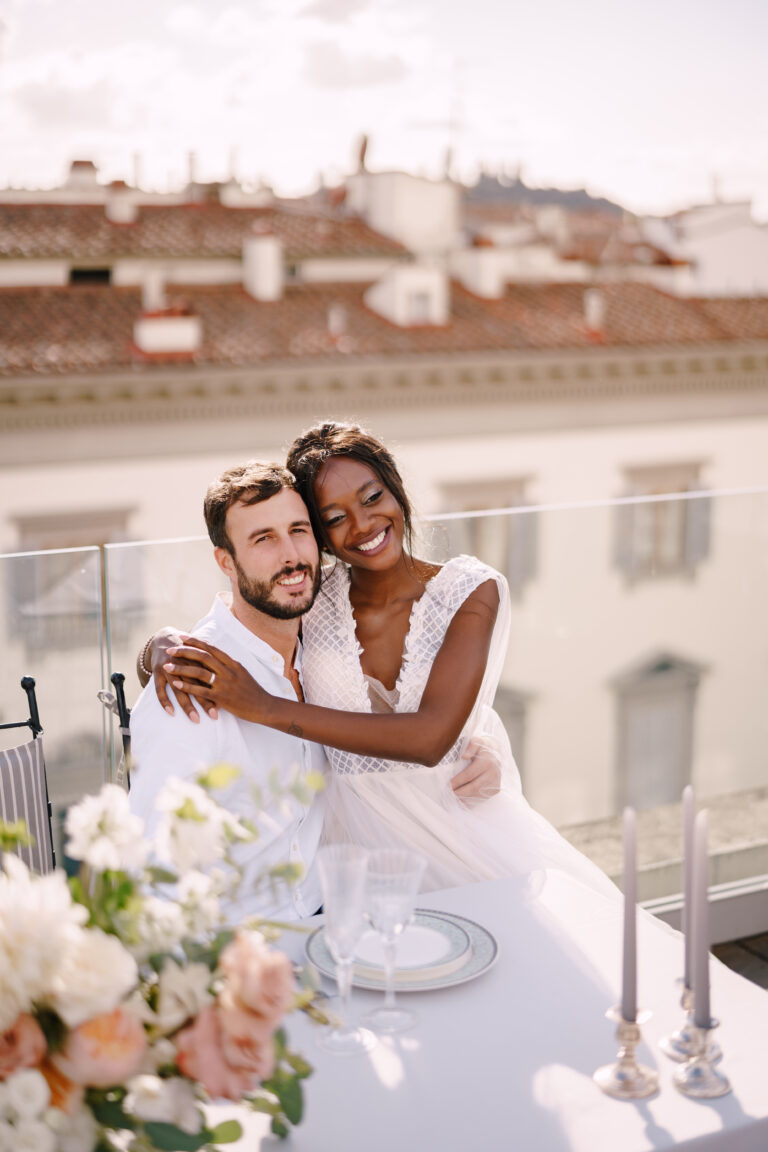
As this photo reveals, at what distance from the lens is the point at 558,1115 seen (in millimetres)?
1126

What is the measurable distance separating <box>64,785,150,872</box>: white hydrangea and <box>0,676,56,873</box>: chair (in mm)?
934

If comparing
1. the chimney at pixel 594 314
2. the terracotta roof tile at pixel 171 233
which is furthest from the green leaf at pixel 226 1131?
the chimney at pixel 594 314

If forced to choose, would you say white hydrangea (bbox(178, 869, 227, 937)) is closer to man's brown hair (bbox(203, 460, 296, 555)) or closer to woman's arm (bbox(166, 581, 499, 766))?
woman's arm (bbox(166, 581, 499, 766))

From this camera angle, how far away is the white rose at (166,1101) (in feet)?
2.77

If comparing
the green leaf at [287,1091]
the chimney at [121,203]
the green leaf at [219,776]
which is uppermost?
the chimney at [121,203]

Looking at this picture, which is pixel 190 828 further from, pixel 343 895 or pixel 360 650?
pixel 360 650

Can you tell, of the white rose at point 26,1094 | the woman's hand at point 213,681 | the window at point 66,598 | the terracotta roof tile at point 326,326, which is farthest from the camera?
the terracotta roof tile at point 326,326

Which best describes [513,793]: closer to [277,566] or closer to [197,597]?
[277,566]

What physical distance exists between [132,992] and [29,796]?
103 centimetres

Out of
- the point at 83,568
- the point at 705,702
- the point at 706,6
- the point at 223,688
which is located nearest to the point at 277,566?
the point at 223,688

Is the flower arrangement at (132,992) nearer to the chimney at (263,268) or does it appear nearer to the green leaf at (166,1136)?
the green leaf at (166,1136)

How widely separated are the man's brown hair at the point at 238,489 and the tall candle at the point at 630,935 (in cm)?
87

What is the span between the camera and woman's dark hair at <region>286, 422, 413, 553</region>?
6.36 feet

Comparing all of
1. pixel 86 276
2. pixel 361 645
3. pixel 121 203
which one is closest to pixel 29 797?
pixel 361 645
